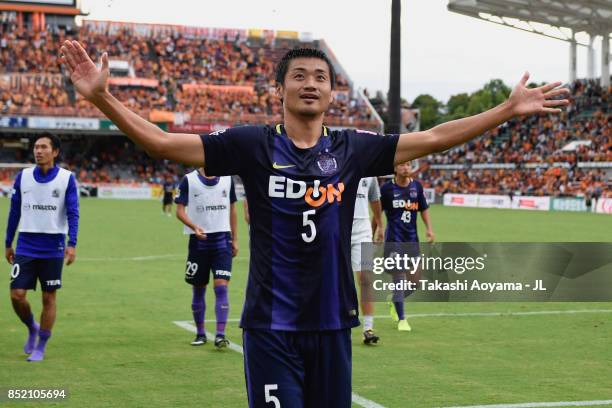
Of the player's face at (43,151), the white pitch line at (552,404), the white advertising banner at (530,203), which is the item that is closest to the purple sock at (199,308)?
the player's face at (43,151)

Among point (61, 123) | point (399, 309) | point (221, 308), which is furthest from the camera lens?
point (61, 123)

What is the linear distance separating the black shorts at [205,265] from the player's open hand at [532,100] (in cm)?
624

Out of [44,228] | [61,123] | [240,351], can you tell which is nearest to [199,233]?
[240,351]

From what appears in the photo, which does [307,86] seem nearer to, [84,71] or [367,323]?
[84,71]

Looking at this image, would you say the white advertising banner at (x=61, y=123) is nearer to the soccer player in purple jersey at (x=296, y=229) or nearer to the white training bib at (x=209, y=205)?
the white training bib at (x=209, y=205)

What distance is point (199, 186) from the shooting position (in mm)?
10227

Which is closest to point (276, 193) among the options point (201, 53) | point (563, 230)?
point (563, 230)

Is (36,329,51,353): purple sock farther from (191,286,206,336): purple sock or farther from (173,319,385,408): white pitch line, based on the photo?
(173,319,385,408): white pitch line

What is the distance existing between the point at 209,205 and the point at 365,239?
1.79m

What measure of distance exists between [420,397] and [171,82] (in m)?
62.5

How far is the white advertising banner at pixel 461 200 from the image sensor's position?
54.1m

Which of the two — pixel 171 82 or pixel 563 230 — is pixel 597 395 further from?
pixel 171 82

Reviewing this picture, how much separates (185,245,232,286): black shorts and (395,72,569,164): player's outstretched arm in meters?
5.99

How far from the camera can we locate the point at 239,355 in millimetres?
9203
